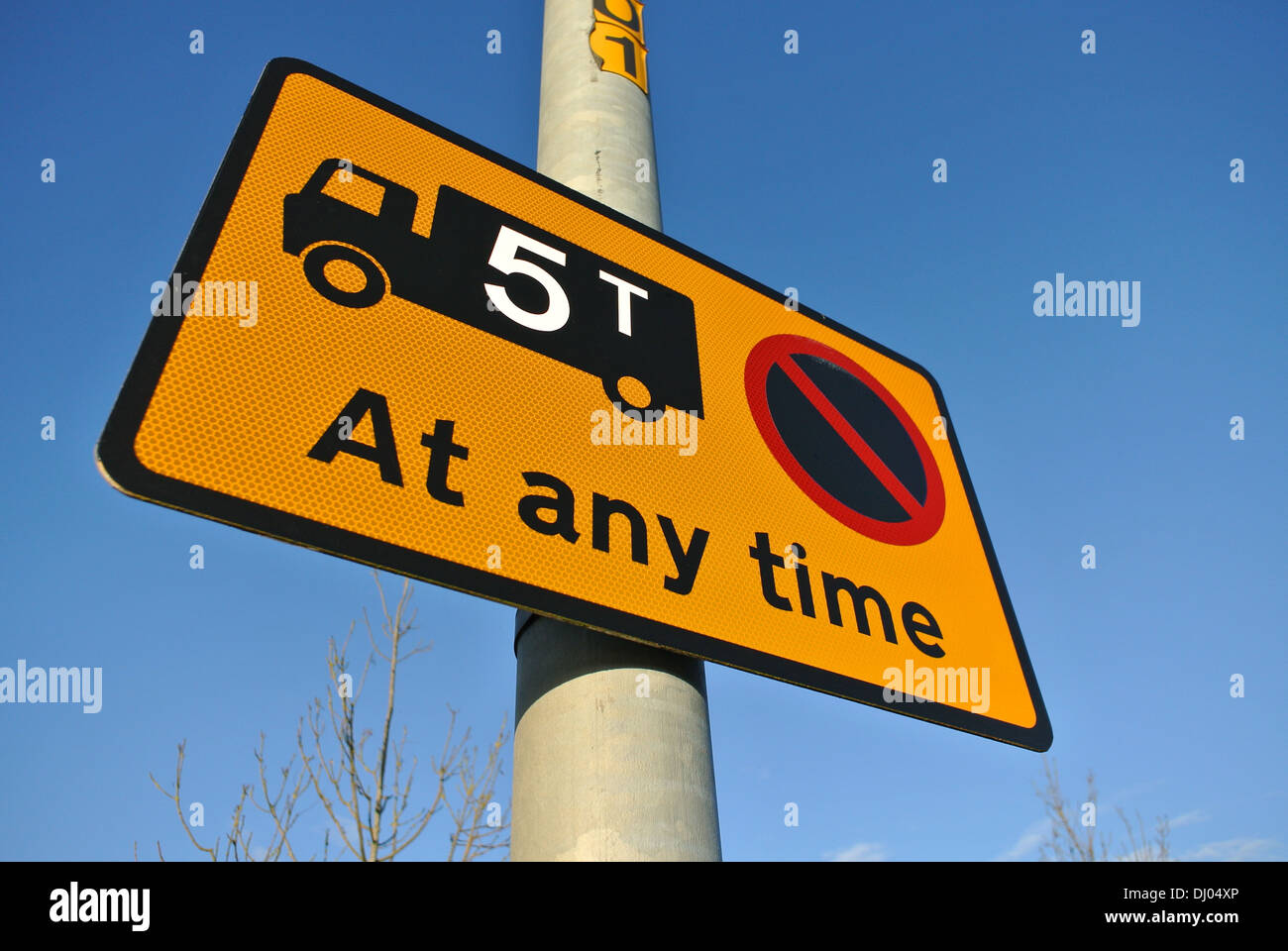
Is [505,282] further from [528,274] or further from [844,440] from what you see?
[844,440]

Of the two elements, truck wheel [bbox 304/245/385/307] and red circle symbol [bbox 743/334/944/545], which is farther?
red circle symbol [bbox 743/334/944/545]

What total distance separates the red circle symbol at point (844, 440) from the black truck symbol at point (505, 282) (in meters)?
0.33

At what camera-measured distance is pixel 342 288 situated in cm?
227

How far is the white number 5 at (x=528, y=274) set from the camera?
259cm

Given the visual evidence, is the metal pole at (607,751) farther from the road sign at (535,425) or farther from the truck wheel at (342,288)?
the truck wheel at (342,288)

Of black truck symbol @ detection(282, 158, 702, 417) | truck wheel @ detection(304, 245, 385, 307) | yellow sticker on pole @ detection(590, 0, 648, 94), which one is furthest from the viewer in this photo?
yellow sticker on pole @ detection(590, 0, 648, 94)

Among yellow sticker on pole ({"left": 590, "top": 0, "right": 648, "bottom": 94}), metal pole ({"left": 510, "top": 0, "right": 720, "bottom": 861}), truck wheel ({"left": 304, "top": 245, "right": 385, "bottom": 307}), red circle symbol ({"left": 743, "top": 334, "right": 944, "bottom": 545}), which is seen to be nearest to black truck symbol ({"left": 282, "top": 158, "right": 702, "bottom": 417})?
truck wheel ({"left": 304, "top": 245, "right": 385, "bottom": 307})

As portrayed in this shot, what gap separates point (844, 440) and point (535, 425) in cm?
132

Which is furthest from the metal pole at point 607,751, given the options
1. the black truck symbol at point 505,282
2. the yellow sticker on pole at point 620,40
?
the yellow sticker on pole at point 620,40

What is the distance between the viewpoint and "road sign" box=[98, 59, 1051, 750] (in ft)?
6.32

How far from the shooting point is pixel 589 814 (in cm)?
200

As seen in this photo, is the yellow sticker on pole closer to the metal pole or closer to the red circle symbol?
the red circle symbol

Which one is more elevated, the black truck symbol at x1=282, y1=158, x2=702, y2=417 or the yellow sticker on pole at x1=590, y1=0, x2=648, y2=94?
the yellow sticker on pole at x1=590, y1=0, x2=648, y2=94

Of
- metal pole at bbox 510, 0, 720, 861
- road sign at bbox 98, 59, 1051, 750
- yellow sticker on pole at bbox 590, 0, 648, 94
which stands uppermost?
yellow sticker on pole at bbox 590, 0, 648, 94
